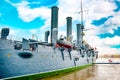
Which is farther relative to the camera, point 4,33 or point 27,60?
point 27,60

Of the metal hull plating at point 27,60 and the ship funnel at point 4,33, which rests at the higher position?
the ship funnel at point 4,33

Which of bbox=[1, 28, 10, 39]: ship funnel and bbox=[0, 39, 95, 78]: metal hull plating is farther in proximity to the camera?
bbox=[1, 28, 10, 39]: ship funnel

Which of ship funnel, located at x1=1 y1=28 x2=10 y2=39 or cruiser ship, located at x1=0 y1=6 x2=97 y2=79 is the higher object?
ship funnel, located at x1=1 y1=28 x2=10 y2=39

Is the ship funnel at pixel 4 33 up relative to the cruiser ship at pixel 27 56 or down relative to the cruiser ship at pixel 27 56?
up

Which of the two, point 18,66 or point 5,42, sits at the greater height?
point 5,42

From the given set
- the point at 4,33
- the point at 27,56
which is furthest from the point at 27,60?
the point at 4,33

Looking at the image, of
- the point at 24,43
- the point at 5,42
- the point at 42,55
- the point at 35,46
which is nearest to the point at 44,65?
the point at 42,55

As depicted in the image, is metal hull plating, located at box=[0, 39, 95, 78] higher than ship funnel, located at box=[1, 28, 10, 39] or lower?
lower

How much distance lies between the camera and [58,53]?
26.5m

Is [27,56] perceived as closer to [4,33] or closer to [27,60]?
[27,60]

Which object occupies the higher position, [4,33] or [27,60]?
[4,33]

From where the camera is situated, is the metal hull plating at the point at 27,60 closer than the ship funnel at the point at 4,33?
Yes

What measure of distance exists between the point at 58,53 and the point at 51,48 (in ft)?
8.70

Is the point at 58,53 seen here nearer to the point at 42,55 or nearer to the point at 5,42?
the point at 42,55
